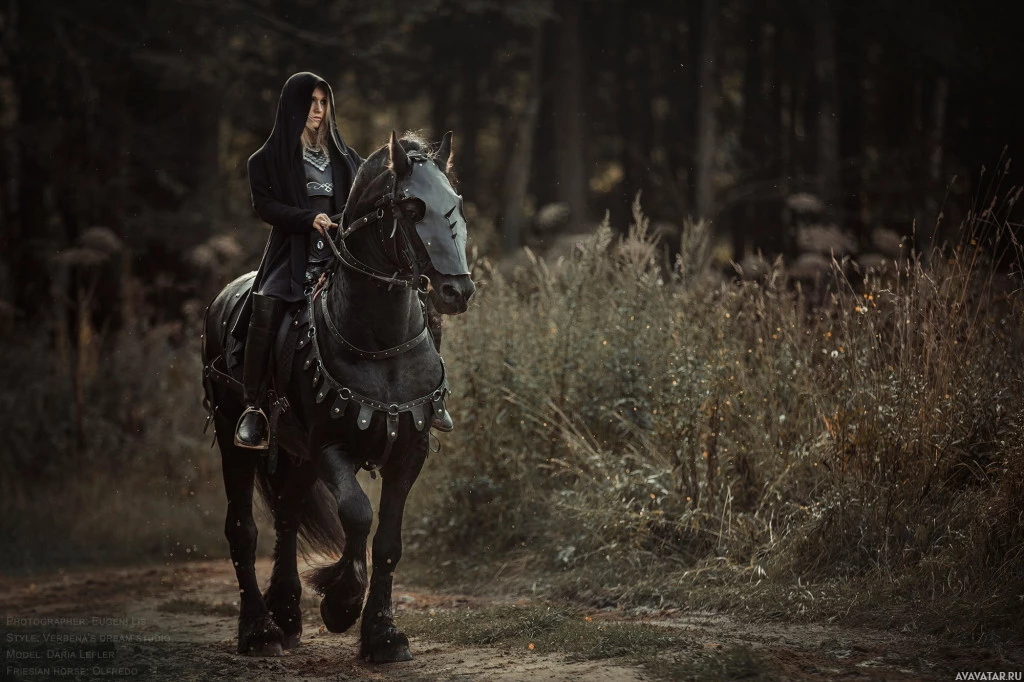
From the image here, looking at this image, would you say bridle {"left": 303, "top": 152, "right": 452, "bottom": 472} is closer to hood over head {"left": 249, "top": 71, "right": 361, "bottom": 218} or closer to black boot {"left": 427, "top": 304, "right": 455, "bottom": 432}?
black boot {"left": 427, "top": 304, "right": 455, "bottom": 432}

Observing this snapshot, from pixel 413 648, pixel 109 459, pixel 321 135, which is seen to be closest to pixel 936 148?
pixel 109 459

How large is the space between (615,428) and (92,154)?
1139 cm

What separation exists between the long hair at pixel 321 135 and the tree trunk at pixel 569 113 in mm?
16565

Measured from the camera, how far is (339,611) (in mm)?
6242

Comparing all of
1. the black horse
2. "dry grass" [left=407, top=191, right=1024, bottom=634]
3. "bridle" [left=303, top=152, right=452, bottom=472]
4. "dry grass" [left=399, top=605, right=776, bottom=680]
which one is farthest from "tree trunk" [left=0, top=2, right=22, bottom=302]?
"bridle" [left=303, top=152, right=452, bottom=472]

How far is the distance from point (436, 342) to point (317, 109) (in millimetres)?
1551

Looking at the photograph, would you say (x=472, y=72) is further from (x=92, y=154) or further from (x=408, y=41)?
(x=92, y=154)

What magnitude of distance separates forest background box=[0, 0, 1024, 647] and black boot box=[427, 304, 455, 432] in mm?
1106

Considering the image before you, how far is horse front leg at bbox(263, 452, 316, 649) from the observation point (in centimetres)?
724

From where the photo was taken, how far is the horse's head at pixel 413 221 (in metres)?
5.52

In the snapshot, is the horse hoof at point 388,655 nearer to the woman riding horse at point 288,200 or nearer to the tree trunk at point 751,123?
the woman riding horse at point 288,200

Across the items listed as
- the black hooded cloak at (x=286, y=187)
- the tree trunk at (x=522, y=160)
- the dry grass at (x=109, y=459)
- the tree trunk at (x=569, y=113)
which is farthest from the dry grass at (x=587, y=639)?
the tree trunk at (x=522, y=160)

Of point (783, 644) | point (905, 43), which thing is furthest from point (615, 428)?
point (905, 43)

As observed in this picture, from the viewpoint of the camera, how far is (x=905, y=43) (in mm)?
20562
